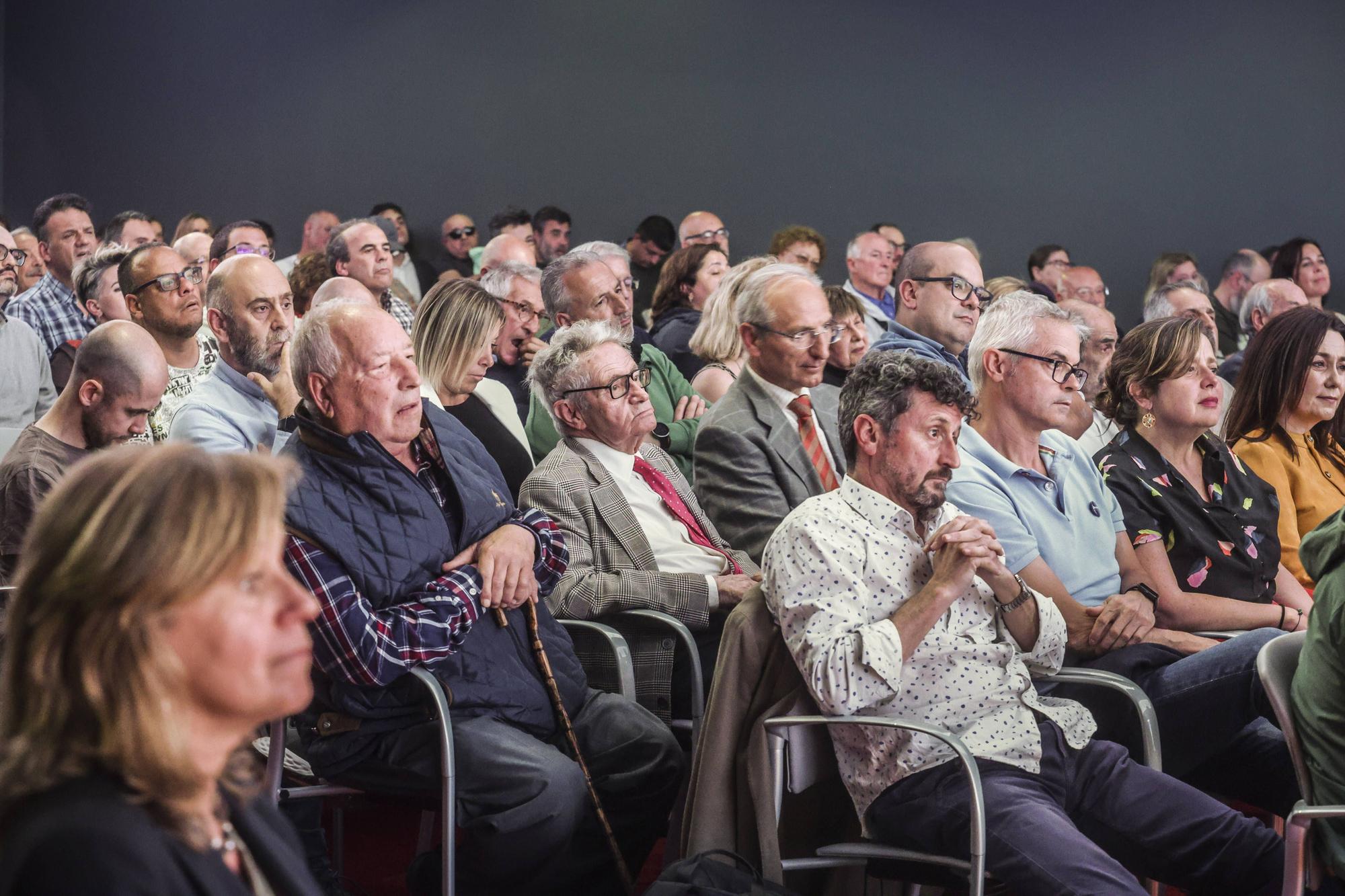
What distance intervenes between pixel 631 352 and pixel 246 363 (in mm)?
1178

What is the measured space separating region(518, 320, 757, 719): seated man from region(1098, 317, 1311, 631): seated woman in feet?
2.87

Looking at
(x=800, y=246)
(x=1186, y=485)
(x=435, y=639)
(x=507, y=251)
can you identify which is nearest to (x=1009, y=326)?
(x=1186, y=485)

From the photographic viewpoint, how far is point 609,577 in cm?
292

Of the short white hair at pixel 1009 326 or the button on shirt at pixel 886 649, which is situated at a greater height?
the short white hair at pixel 1009 326

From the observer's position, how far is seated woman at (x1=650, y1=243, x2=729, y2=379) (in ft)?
17.4

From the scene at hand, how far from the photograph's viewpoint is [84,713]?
1075mm

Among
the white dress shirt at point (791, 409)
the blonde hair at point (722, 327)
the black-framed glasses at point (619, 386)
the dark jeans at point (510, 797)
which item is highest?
the blonde hair at point (722, 327)

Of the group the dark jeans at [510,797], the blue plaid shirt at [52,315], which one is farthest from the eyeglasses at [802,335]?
the blue plaid shirt at [52,315]

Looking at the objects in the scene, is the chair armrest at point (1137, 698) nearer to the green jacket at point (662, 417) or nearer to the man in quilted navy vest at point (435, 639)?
the man in quilted navy vest at point (435, 639)

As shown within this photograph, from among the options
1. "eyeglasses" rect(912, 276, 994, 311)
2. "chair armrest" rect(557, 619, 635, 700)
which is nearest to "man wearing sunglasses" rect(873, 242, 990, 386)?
"eyeglasses" rect(912, 276, 994, 311)

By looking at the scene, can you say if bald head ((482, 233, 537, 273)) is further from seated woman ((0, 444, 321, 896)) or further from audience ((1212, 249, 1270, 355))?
seated woman ((0, 444, 321, 896))

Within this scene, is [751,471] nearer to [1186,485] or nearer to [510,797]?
[1186,485]

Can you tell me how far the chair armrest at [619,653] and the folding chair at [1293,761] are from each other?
118 centimetres

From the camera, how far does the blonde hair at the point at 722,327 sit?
4230mm
